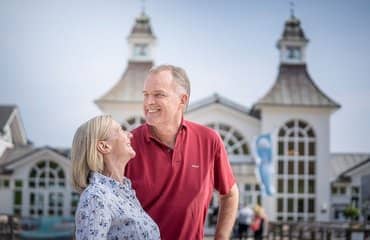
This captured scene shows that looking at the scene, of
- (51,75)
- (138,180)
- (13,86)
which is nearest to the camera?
(138,180)

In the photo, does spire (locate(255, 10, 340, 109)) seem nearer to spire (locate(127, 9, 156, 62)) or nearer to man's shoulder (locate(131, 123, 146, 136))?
spire (locate(127, 9, 156, 62))

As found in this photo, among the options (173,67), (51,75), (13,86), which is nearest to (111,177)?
(173,67)

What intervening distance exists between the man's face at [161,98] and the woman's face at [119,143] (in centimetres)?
17

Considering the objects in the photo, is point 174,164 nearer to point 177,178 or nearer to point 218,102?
point 177,178

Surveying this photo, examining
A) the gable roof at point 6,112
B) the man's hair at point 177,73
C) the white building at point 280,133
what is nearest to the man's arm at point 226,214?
the man's hair at point 177,73

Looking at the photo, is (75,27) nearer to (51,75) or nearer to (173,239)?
(51,75)

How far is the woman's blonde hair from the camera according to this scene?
1.31 m

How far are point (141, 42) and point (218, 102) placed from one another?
2044 mm

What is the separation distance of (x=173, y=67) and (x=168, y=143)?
169mm

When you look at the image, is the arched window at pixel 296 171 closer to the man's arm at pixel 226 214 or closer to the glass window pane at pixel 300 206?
the glass window pane at pixel 300 206

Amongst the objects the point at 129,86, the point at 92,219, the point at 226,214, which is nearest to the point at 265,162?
the point at 129,86

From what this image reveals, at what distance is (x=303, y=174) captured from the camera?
14969 millimetres

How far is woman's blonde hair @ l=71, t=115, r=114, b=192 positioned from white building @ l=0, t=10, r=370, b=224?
1271cm

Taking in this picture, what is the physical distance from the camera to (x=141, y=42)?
15.1 metres
